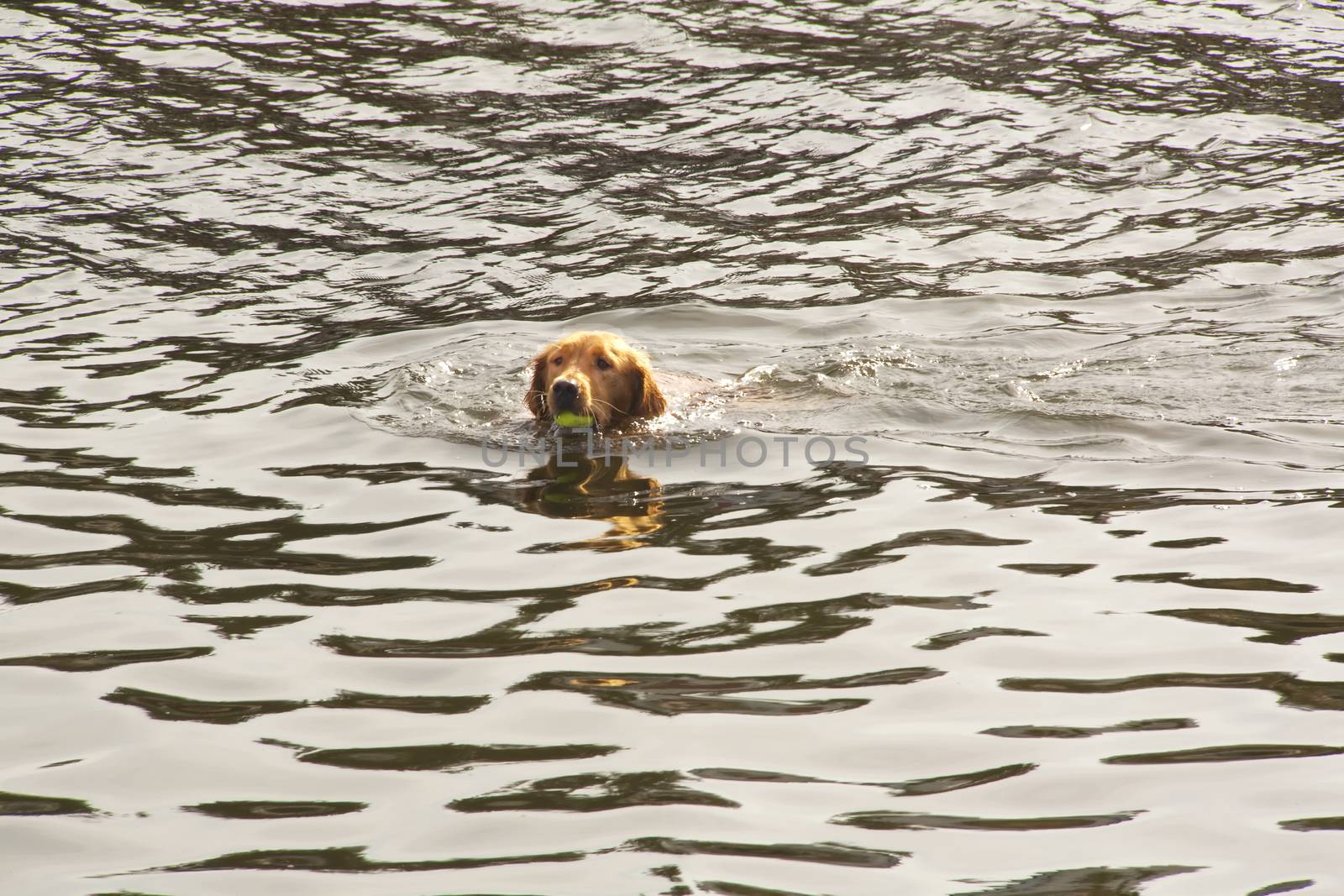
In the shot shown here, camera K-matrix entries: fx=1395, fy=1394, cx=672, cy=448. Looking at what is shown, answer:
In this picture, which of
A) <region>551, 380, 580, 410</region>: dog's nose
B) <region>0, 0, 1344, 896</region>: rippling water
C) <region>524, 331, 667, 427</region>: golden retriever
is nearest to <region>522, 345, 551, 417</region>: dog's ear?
<region>524, 331, 667, 427</region>: golden retriever

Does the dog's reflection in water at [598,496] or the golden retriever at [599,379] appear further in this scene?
the golden retriever at [599,379]

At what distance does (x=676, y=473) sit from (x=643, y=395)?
3.31 feet

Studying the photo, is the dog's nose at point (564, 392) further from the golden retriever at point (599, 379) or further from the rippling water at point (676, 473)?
the rippling water at point (676, 473)

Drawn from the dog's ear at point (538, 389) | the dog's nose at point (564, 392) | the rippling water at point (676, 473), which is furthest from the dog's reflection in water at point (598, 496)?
the dog's ear at point (538, 389)

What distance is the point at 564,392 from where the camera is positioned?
7316 millimetres

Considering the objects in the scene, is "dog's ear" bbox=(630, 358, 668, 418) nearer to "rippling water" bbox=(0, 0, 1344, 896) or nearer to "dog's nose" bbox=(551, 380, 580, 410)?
"rippling water" bbox=(0, 0, 1344, 896)

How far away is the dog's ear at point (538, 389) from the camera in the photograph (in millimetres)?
Result: 7785

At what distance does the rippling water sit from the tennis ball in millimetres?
188

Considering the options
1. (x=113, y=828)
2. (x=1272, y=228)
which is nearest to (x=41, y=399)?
(x=113, y=828)

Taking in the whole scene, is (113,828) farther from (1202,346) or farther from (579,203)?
(579,203)

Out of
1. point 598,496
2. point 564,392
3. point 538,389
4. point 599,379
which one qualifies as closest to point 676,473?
point 598,496

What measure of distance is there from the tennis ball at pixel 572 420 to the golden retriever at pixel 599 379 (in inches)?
0.7

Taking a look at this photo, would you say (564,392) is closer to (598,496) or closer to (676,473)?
(676,473)

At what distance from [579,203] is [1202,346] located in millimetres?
5286
